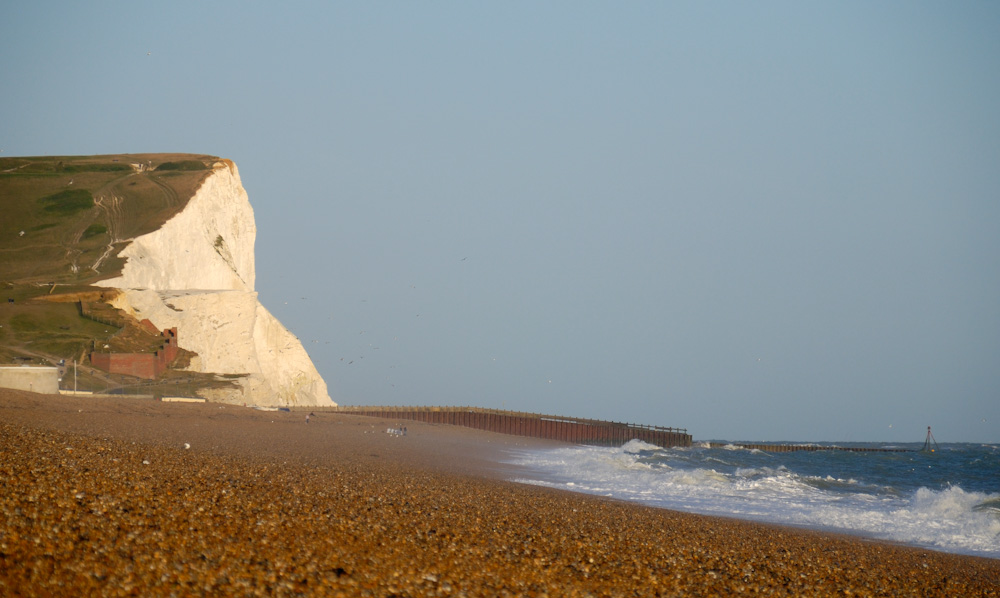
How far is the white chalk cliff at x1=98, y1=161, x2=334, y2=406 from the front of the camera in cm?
5278

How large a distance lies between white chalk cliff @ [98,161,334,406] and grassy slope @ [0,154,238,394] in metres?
1.58

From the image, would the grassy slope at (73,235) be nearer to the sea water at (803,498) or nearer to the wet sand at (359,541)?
the sea water at (803,498)

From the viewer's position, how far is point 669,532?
12.5 m

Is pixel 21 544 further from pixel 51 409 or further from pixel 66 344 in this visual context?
pixel 66 344

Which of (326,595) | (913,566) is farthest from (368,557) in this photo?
(913,566)

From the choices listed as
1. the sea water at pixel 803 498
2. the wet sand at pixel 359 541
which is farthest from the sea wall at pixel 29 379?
the wet sand at pixel 359 541

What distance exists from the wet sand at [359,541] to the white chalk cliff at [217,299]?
38.2 metres

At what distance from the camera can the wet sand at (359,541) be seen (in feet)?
21.4

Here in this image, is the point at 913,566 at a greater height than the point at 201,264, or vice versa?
the point at 201,264

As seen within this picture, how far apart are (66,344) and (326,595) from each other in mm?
46159

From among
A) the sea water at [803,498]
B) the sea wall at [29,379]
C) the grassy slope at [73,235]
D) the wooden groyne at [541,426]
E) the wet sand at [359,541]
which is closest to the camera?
the wet sand at [359,541]

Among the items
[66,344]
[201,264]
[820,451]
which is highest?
[201,264]

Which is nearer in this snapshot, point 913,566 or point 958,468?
point 913,566

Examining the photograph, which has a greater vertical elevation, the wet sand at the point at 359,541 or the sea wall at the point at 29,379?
the sea wall at the point at 29,379
